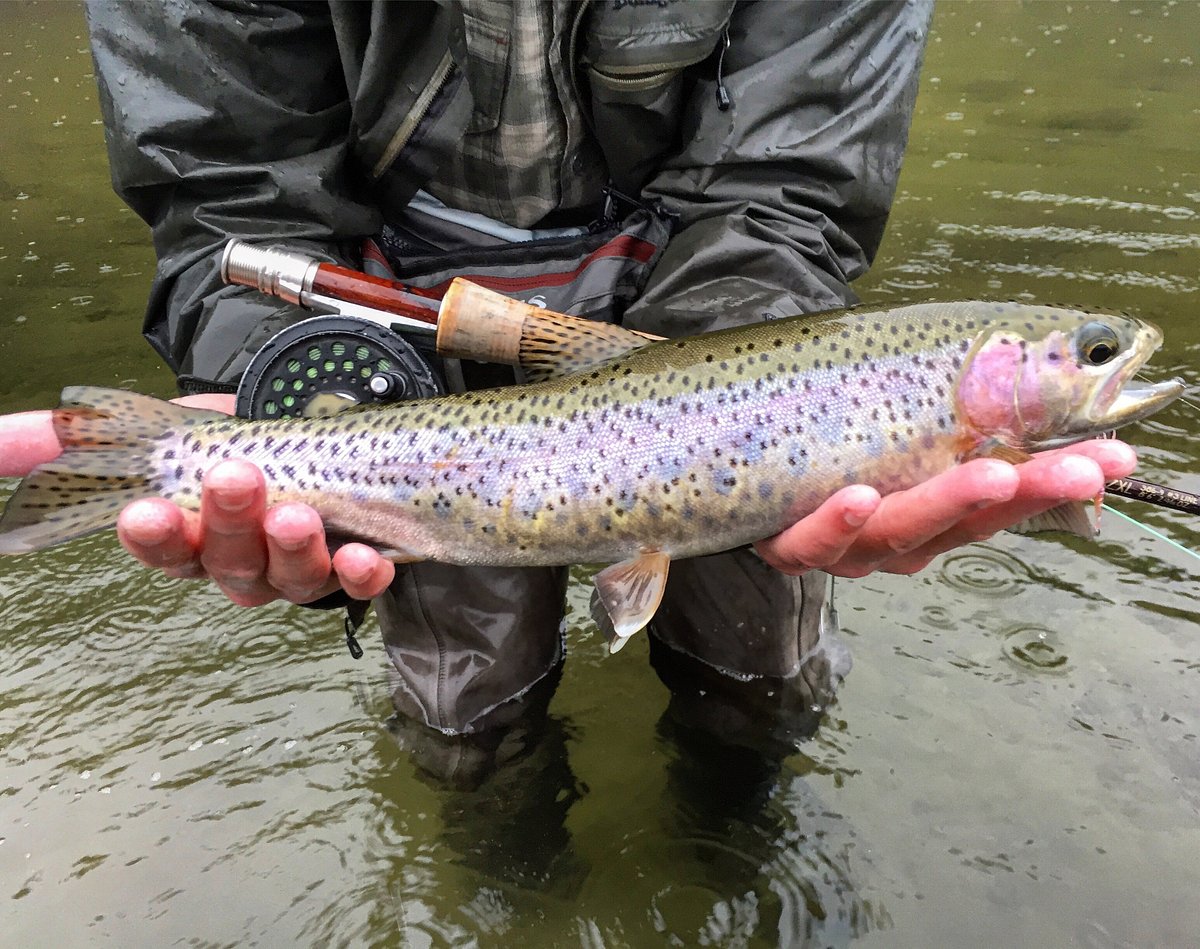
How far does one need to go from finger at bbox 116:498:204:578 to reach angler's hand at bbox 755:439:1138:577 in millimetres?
998

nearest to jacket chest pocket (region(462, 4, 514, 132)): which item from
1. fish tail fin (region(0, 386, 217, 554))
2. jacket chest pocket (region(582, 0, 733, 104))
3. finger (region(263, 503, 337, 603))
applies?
jacket chest pocket (region(582, 0, 733, 104))

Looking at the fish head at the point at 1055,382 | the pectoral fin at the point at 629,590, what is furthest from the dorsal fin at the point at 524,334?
the fish head at the point at 1055,382

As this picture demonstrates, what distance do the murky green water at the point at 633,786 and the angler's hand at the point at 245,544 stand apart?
34.9 inches

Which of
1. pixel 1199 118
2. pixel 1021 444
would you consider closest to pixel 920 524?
pixel 1021 444

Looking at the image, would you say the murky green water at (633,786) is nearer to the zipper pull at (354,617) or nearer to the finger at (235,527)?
the zipper pull at (354,617)

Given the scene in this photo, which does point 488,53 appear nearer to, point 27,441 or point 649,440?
point 649,440

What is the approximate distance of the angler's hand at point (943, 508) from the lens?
55.7 inches

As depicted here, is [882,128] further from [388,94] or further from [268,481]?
[268,481]

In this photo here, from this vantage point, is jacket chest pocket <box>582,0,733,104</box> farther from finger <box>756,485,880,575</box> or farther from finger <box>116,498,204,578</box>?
finger <box>116,498,204,578</box>

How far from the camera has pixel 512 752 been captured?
2369 millimetres

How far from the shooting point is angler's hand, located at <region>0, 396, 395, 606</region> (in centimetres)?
147

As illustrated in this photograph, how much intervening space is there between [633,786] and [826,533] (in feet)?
3.78

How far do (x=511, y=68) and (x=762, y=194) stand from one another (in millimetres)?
653

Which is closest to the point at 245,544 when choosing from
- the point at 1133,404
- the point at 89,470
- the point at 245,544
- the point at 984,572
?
the point at 245,544
